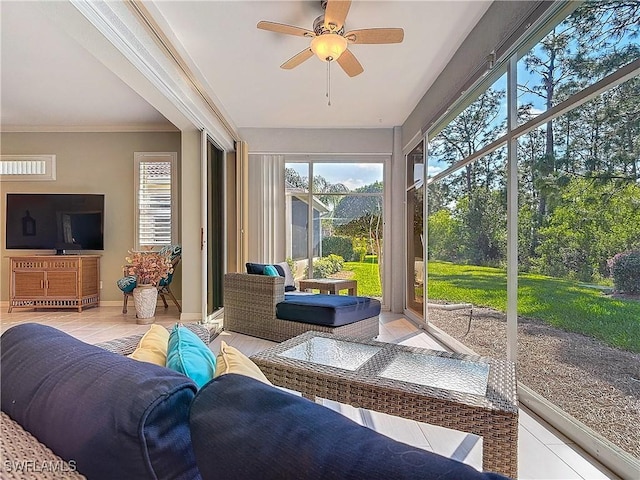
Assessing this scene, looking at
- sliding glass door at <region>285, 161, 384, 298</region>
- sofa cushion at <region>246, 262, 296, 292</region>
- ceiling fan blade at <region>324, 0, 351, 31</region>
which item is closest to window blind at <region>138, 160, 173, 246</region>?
sliding glass door at <region>285, 161, 384, 298</region>

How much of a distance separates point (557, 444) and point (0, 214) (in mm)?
7143

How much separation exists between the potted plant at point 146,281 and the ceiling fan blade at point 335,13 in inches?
135

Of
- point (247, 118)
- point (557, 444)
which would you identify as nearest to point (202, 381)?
point (557, 444)

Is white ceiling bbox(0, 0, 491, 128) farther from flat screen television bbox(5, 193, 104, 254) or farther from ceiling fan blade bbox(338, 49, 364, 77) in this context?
flat screen television bbox(5, 193, 104, 254)

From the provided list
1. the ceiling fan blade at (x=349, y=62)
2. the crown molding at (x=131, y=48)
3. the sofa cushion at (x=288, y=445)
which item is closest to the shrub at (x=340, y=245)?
the crown molding at (x=131, y=48)

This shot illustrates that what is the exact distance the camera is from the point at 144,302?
→ 15.0 ft

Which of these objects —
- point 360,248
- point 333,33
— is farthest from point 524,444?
point 360,248

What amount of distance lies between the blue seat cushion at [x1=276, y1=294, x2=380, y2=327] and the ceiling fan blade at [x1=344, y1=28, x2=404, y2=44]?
2.13 m

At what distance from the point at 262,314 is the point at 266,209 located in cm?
251

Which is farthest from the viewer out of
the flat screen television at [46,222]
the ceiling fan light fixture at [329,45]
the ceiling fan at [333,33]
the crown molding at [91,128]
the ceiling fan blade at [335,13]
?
the crown molding at [91,128]

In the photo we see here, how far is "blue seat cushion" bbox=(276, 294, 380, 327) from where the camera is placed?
336 centimetres

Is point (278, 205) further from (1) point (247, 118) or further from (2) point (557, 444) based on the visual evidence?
(2) point (557, 444)

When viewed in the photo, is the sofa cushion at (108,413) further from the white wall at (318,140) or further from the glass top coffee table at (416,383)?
the white wall at (318,140)

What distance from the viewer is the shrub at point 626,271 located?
5.32 ft
